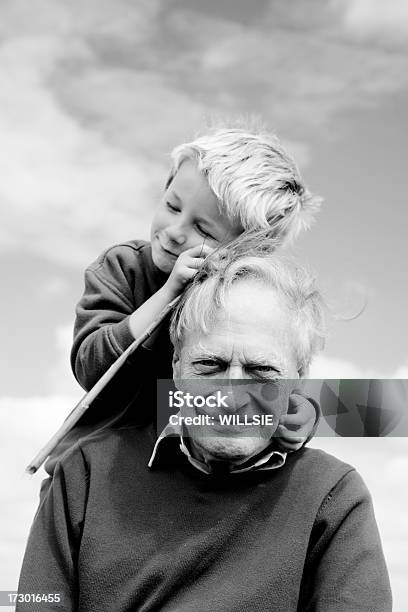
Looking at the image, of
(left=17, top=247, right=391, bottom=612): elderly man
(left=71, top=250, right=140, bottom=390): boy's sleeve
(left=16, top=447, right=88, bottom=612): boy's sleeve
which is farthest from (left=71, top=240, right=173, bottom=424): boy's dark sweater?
(left=16, top=447, right=88, bottom=612): boy's sleeve

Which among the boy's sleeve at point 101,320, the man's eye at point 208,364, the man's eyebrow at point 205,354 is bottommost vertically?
the man's eye at point 208,364

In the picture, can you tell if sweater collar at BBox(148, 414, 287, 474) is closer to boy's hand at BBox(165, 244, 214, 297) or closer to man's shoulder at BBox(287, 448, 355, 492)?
man's shoulder at BBox(287, 448, 355, 492)

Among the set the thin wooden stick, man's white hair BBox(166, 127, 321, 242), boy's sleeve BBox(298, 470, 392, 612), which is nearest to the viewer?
boy's sleeve BBox(298, 470, 392, 612)

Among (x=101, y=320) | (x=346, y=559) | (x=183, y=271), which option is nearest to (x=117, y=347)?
(x=101, y=320)

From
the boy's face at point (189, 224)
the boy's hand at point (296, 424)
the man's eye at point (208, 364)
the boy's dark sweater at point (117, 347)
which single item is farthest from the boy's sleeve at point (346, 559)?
the boy's face at point (189, 224)

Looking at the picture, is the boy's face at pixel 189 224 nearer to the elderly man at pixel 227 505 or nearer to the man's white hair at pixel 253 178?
the man's white hair at pixel 253 178

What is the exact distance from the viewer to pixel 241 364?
8.29 ft

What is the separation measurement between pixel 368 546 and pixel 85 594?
955mm

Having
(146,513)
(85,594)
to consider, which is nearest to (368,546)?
(146,513)

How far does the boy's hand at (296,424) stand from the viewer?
2.58 meters

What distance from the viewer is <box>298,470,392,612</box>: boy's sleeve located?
239 centimetres

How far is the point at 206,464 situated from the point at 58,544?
577 millimetres

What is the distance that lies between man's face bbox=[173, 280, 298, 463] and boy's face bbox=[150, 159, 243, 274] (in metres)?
0.49

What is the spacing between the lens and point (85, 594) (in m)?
2.54
